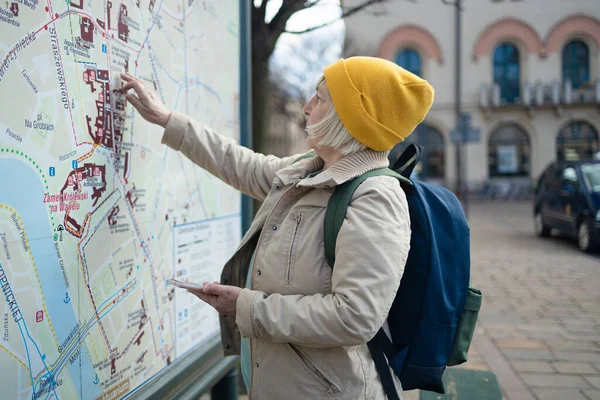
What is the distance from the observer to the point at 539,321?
4.79m

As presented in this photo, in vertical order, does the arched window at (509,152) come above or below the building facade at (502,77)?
below

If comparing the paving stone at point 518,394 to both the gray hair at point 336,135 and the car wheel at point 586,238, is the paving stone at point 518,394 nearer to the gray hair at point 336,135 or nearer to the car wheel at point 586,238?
the gray hair at point 336,135

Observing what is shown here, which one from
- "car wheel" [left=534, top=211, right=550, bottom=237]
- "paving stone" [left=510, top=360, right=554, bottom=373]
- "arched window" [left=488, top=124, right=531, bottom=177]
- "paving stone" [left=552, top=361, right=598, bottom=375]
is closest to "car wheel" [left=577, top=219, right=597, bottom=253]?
"car wheel" [left=534, top=211, right=550, bottom=237]

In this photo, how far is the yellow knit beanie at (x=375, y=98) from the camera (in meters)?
1.51

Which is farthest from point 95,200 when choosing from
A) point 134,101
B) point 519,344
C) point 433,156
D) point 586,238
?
point 433,156

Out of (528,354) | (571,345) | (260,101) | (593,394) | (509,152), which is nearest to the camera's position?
(593,394)

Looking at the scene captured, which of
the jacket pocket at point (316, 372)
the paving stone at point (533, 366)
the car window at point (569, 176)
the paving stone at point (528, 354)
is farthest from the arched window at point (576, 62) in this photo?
the jacket pocket at point (316, 372)

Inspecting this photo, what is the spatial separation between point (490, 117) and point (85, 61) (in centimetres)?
2423

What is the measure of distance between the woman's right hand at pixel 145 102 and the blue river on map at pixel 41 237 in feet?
1.71

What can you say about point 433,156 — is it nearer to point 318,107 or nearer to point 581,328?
point 581,328

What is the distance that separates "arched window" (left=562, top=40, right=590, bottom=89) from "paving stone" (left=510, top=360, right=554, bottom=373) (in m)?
21.7

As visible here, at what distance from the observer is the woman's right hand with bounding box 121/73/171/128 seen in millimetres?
1845

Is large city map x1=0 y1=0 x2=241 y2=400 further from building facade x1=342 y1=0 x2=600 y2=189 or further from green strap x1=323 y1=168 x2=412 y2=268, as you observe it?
building facade x1=342 y1=0 x2=600 y2=189

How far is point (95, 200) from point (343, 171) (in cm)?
82
